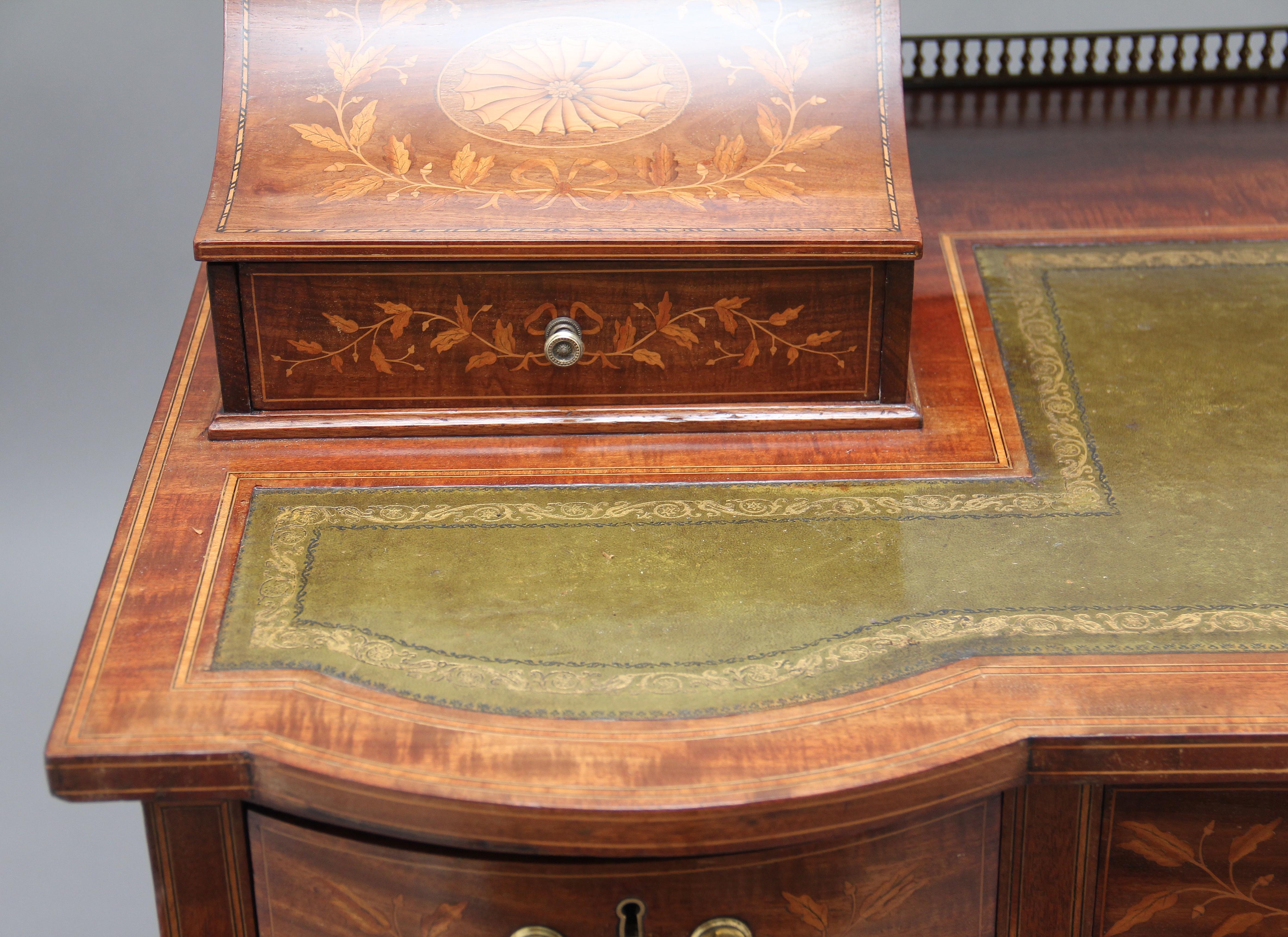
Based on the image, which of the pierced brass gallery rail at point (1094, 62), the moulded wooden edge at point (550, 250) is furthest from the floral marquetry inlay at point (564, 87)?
the pierced brass gallery rail at point (1094, 62)

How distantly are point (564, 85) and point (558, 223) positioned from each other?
213 mm

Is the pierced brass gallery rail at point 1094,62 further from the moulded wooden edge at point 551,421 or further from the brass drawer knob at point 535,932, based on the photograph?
the brass drawer knob at point 535,932

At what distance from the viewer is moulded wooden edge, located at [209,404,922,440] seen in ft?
5.23

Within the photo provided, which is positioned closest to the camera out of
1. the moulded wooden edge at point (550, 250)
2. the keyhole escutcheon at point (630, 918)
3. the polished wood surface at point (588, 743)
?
the polished wood surface at point (588, 743)

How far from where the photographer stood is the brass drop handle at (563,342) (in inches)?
60.8

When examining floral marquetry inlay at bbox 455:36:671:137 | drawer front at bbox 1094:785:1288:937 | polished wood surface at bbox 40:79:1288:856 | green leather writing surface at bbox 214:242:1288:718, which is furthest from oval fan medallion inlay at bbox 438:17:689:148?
drawer front at bbox 1094:785:1288:937

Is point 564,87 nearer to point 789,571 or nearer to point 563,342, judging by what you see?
point 563,342

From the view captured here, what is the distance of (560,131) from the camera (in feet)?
5.34

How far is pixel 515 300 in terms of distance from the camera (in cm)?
156

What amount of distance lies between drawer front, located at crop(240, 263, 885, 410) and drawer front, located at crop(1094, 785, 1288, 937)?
51cm

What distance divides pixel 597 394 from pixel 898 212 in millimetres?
353

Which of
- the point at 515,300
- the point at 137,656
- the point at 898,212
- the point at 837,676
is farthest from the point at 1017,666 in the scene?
the point at 137,656

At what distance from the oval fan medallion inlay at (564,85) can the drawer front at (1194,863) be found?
0.82m

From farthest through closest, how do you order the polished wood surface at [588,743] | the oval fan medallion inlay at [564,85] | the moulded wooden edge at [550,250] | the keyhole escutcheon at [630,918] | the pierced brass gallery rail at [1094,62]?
1. the pierced brass gallery rail at [1094,62]
2. the oval fan medallion inlay at [564,85]
3. the moulded wooden edge at [550,250]
4. the keyhole escutcheon at [630,918]
5. the polished wood surface at [588,743]
